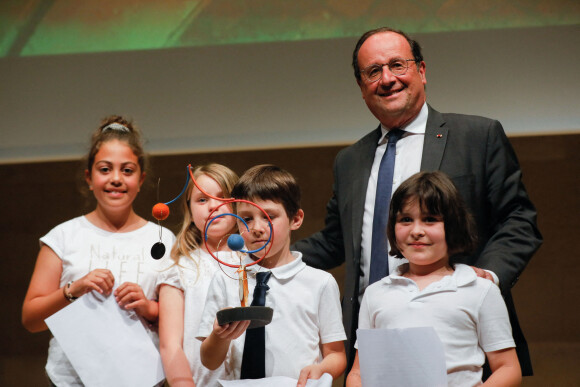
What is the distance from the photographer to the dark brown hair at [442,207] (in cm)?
184

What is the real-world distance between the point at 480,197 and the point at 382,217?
31 cm

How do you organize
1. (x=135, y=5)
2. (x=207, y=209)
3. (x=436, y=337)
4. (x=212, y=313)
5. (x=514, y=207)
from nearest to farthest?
(x=436, y=337)
(x=212, y=313)
(x=514, y=207)
(x=207, y=209)
(x=135, y=5)

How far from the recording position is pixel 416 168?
225cm

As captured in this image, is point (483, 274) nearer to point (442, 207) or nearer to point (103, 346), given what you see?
point (442, 207)

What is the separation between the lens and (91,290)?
2264 millimetres

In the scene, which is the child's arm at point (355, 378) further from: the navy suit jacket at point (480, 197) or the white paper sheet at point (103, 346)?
the white paper sheet at point (103, 346)

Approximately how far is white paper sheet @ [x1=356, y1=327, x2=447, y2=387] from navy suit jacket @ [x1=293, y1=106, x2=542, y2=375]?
17.7 inches

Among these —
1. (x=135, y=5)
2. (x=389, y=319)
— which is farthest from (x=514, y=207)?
(x=135, y=5)

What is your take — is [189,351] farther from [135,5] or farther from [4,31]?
[4,31]

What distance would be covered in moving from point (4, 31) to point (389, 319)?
3039 mm

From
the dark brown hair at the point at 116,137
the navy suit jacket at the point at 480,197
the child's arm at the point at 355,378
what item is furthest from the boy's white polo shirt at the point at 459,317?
the dark brown hair at the point at 116,137

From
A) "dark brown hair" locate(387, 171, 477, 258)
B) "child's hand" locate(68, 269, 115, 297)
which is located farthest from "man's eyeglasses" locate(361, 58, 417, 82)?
"child's hand" locate(68, 269, 115, 297)

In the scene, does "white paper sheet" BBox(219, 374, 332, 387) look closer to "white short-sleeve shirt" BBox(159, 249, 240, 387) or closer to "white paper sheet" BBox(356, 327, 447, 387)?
"white paper sheet" BBox(356, 327, 447, 387)

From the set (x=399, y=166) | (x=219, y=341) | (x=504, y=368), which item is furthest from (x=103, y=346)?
(x=504, y=368)
